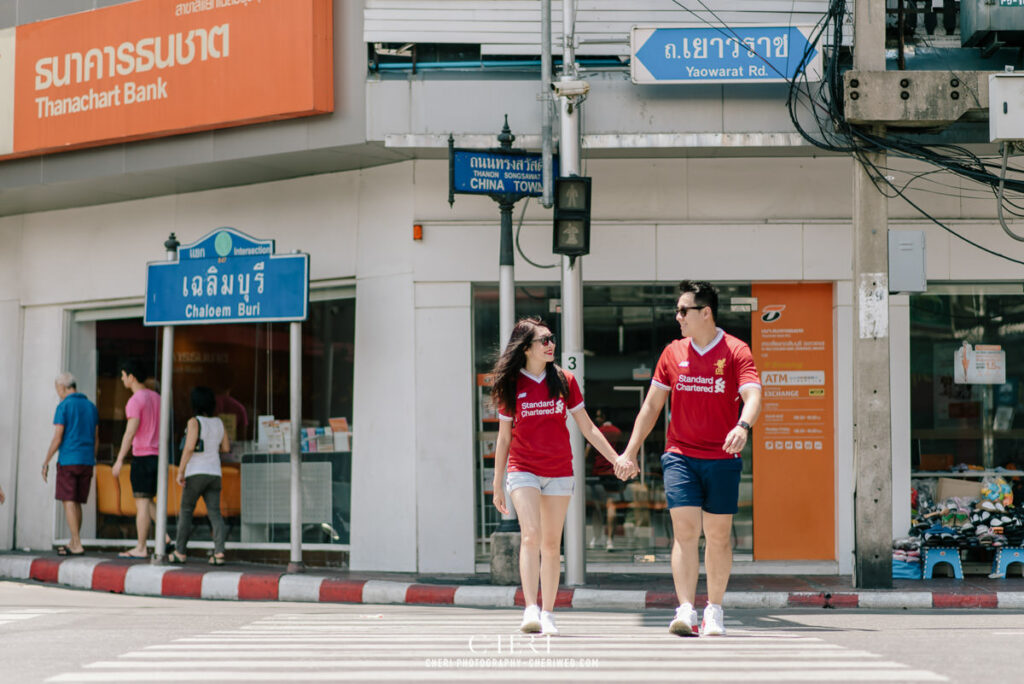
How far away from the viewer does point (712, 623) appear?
6809 millimetres

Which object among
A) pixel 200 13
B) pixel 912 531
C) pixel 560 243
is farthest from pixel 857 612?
pixel 200 13

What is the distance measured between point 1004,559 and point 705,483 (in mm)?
5507

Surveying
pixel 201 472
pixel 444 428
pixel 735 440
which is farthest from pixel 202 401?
pixel 735 440

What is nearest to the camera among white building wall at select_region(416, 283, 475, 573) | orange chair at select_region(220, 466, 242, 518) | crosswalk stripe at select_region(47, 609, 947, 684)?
crosswalk stripe at select_region(47, 609, 947, 684)

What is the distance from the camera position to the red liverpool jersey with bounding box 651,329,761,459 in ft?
22.5

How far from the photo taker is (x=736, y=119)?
11.5 meters

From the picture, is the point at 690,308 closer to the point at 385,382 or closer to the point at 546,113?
the point at 546,113

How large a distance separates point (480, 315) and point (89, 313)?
17.8 feet

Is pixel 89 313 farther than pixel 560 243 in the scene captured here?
Yes

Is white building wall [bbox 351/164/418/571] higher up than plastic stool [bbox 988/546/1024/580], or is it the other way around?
white building wall [bbox 351/164/418/571]

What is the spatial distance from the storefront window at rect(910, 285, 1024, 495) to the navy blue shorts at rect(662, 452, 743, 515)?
19.5 feet

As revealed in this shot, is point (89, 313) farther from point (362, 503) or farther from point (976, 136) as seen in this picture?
point (976, 136)

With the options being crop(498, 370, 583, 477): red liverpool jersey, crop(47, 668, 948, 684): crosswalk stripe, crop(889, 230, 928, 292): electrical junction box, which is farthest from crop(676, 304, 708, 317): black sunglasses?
crop(889, 230, 928, 292): electrical junction box

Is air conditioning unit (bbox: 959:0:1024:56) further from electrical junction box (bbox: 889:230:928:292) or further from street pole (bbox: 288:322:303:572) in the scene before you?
street pole (bbox: 288:322:303:572)
